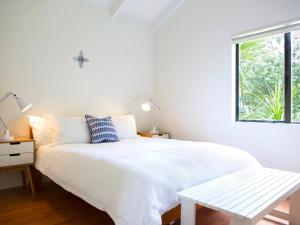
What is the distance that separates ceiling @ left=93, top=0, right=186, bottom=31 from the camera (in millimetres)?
3703

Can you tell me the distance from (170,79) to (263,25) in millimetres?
1631

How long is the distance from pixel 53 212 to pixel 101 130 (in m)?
1.04

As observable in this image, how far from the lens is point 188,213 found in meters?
1.54

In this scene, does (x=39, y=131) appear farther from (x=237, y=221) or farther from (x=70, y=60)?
(x=237, y=221)

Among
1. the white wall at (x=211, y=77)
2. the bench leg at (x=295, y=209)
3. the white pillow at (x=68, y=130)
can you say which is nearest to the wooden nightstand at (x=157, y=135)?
the white wall at (x=211, y=77)

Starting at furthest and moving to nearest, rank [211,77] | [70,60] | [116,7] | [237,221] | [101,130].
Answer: [116,7] < [211,77] < [70,60] < [101,130] < [237,221]

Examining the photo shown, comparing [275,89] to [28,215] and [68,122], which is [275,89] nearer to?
[68,122]

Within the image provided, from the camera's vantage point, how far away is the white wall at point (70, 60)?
2965 millimetres

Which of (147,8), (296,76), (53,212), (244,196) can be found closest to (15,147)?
(53,212)

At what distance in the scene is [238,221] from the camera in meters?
1.33

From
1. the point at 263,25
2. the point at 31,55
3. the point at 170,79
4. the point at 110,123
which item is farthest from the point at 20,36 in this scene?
the point at 263,25

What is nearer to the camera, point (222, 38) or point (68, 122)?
point (68, 122)

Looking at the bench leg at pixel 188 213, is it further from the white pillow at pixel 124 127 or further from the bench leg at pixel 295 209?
the white pillow at pixel 124 127

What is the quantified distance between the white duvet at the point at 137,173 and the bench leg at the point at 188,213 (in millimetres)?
92
